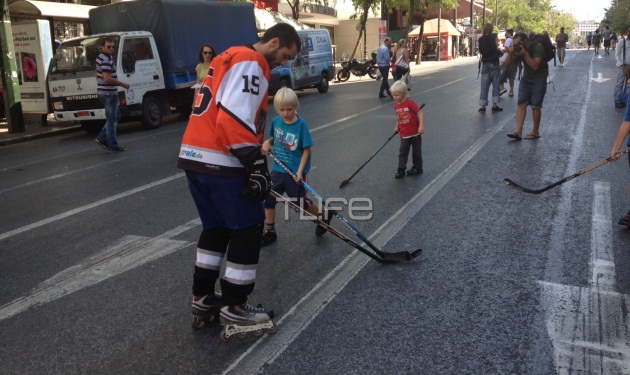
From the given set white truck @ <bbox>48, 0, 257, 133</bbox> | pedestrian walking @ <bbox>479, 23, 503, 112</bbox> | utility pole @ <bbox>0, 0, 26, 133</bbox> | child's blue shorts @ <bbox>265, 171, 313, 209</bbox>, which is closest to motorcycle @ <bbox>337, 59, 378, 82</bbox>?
white truck @ <bbox>48, 0, 257, 133</bbox>

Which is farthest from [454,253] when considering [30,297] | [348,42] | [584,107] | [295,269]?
[348,42]

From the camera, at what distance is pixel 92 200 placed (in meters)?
6.57

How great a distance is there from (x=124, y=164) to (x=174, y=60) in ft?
19.3

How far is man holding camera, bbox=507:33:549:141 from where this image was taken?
9.19 meters

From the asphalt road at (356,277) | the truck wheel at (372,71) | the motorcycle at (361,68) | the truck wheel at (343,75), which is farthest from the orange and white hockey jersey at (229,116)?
the truck wheel at (372,71)

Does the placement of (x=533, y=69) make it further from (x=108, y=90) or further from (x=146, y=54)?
(x=146, y=54)

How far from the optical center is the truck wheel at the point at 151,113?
509 inches

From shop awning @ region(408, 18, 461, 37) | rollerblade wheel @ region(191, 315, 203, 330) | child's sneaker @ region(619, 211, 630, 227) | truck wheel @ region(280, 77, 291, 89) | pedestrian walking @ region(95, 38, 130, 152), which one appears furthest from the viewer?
shop awning @ region(408, 18, 461, 37)

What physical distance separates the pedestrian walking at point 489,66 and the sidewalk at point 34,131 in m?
9.67

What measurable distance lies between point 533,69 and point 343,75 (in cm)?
1940

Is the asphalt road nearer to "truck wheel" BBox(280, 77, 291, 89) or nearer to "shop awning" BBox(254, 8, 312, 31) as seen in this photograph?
"truck wheel" BBox(280, 77, 291, 89)

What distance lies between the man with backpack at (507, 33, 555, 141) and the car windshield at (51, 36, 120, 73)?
27.5 ft

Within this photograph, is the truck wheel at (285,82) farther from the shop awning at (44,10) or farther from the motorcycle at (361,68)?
the motorcycle at (361,68)

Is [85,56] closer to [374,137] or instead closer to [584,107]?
[374,137]
